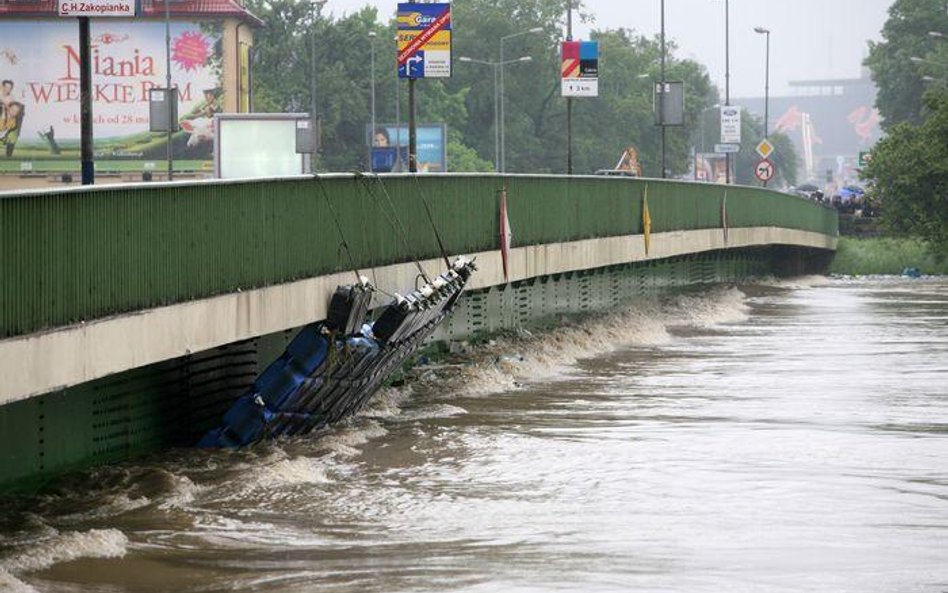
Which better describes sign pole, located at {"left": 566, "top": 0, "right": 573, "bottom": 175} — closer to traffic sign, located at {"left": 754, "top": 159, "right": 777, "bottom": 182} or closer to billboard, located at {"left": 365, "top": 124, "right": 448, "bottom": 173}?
traffic sign, located at {"left": 754, "top": 159, "right": 777, "bottom": 182}

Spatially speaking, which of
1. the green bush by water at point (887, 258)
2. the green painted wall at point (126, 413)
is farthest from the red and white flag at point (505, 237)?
the green bush by water at point (887, 258)

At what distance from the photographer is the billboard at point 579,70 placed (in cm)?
4691

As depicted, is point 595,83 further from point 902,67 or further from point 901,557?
point 902,67

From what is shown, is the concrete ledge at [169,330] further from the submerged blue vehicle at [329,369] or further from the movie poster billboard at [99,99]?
the movie poster billboard at [99,99]

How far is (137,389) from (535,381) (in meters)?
11.1

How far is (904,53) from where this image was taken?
448 feet

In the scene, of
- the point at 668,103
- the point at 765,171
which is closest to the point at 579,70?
the point at 668,103

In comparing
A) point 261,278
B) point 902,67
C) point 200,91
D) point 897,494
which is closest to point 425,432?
point 261,278

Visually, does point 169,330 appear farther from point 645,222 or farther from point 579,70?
point 579,70

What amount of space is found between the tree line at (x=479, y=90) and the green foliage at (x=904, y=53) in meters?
14.2

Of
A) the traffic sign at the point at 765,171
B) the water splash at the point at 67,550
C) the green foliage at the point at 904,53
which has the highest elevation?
the green foliage at the point at 904,53

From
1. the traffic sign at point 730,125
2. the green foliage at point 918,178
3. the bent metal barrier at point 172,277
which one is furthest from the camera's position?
the traffic sign at point 730,125

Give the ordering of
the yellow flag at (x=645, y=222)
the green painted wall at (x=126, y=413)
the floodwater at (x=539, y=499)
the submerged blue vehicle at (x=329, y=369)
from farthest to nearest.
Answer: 1. the yellow flag at (x=645, y=222)
2. the submerged blue vehicle at (x=329, y=369)
3. the green painted wall at (x=126, y=413)
4. the floodwater at (x=539, y=499)

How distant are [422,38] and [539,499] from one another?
16277mm
